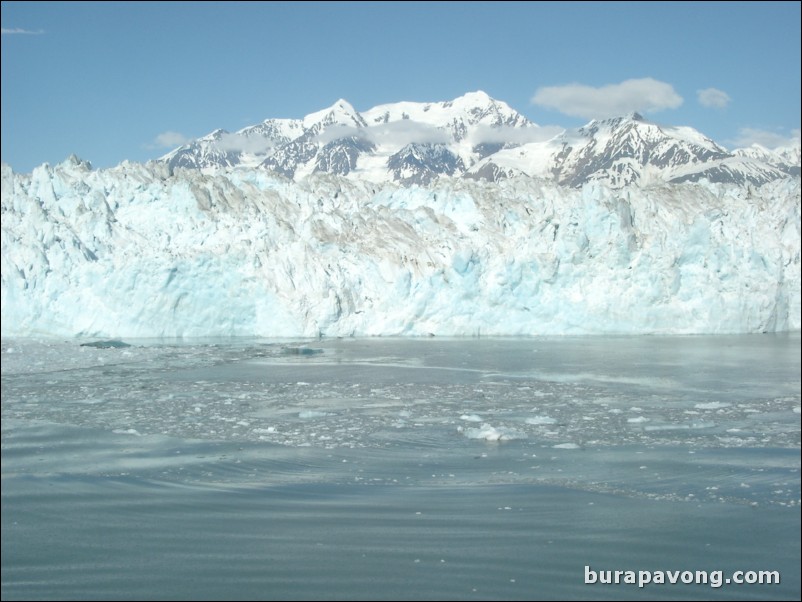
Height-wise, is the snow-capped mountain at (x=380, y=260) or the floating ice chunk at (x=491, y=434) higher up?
the snow-capped mountain at (x=380, y=260)

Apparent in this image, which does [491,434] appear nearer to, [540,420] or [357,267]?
[540,420]

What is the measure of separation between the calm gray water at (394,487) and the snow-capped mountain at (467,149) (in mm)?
58465

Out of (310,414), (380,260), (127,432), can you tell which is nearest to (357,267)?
(380,260)

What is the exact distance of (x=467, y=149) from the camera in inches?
5965

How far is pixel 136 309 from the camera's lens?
878 inches

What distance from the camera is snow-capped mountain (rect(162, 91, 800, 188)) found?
9288 centimetres

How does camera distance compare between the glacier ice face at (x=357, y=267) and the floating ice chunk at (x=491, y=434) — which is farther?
the glacier ice face at (x=357, y=267)

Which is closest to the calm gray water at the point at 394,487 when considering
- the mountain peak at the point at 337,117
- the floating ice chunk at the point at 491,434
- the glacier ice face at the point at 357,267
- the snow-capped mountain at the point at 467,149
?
the floating ice chunk at the point at 491,434

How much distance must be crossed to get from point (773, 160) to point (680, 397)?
72.8m

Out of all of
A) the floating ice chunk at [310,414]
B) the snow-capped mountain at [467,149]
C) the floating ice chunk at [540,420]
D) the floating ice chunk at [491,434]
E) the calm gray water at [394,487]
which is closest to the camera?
the calm gray water at [394,487]

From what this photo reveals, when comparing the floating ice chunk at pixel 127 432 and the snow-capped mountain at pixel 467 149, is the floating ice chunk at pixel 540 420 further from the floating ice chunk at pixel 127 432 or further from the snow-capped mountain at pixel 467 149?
the snow-capped mountain at pixel 467 149

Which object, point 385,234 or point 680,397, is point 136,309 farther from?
point 680,397

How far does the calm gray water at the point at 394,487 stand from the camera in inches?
195

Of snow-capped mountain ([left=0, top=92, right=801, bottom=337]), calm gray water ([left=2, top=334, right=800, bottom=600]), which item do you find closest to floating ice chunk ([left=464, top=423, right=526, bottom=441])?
calm gray water ([left=2, top=334, right=800, bottom=600])
